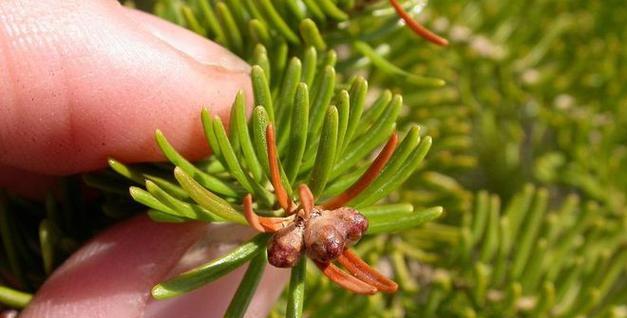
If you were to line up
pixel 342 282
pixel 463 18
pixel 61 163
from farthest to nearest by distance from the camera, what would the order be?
pixel 463 18 → pixel 61 163 → pixel 342 282

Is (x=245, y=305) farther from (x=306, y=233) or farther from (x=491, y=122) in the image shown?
(x=491, y=122)

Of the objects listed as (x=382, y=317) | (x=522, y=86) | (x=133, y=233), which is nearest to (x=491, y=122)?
(x=522, y=86)

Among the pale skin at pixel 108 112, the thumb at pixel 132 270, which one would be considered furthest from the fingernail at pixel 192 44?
the thumb at pixel 132 270

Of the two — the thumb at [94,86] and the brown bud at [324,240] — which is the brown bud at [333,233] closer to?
the brown bud at [324,240]

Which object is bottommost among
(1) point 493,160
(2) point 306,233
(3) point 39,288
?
(1) point 493,160

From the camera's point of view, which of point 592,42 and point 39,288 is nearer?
point 39,288

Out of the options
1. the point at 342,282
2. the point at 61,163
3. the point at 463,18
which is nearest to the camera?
the point at 342,282
